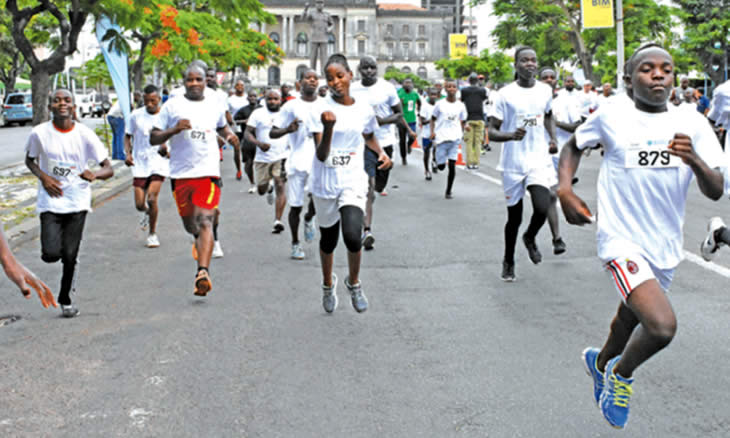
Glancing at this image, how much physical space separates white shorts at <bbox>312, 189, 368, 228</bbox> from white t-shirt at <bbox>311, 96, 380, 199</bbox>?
0.03m

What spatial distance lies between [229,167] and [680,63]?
35087 mm

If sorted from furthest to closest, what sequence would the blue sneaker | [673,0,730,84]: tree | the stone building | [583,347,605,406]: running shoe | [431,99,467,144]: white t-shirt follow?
the stone building, [673,0,730,84]: tree, [431,99,467,144]: white t-shirt, [583,347,605,406]: running shoe, the blue sneaker

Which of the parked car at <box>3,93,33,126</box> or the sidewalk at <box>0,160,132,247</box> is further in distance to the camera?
the parked car at <box>3,93,33,126</box>

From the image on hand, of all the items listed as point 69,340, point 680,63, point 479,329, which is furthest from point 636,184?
point 680,63

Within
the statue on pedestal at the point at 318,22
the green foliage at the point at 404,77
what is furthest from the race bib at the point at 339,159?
the green foliage at the point at 404,77

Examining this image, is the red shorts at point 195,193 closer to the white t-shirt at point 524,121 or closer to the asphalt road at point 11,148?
the white t-shirt at point 524,121

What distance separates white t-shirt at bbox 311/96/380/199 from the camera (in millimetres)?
6801

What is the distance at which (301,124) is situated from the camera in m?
9.38

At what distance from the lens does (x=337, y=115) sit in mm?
6844

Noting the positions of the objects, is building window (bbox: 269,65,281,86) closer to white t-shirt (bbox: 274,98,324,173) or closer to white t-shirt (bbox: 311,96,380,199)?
white t-shirt (bbox: 274,98,324,173)

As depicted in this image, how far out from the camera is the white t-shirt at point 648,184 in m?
4.32

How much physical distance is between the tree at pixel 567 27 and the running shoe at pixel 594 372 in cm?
4051

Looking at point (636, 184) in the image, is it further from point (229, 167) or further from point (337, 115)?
point (229, 167)

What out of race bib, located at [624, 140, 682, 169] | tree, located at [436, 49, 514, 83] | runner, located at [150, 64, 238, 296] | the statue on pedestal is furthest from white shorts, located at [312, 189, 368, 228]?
tree, located at [436, 49, 514, 83]
